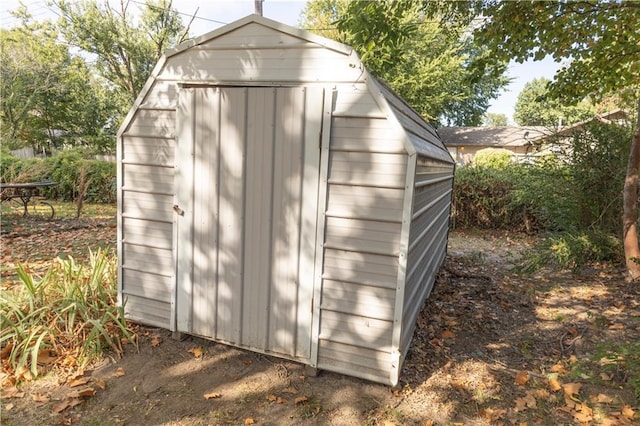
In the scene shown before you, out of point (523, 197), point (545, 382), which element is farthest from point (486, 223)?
point (545, 382)

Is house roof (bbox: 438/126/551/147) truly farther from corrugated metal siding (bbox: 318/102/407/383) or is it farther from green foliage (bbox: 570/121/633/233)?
corrugated metal siding (bbox: 318/102/407/383)

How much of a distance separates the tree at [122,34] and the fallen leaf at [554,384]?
18.8 meters

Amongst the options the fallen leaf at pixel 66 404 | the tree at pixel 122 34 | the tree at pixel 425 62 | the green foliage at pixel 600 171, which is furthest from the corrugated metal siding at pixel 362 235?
the tree at pixel 122 34

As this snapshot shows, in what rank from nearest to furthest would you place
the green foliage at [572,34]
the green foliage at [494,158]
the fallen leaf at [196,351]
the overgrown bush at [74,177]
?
the fallen leaf at [196,351], the green foliage at [572,34], the overgrown bush at [74,177], the green foliage at [494,158]

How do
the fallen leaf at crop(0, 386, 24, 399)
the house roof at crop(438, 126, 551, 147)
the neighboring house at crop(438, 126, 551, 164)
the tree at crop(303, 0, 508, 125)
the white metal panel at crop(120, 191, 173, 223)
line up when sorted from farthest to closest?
the house roof at crop(438, 126, 551, 147)
the neighboring house at crop(438, 126, 551, 164)
the tree at crop(303, 0, 508, 125)
the white metal panel at crop(120, 191, 173, 223)
the fallen leaf at crop(0, 386, 24, 399)

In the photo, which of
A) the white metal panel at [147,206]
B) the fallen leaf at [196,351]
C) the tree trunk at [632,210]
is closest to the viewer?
the fallen leaf at [196,351]

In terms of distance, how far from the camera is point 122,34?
17.4 metres

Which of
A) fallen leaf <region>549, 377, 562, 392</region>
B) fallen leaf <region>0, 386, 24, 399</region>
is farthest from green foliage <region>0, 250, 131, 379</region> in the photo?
fallen leaf <region>549, 377, 562, 392</region>

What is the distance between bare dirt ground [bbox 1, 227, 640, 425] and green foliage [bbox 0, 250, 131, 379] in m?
0.20

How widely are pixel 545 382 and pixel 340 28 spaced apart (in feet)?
16.5

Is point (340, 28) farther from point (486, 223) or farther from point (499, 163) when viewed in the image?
point (499, 163)

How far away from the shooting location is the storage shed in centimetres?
292

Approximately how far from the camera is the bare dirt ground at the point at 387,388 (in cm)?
276

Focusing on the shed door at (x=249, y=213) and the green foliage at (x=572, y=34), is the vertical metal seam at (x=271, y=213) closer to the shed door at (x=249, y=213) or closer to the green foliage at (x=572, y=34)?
the shed door at (x=249, y=213)
